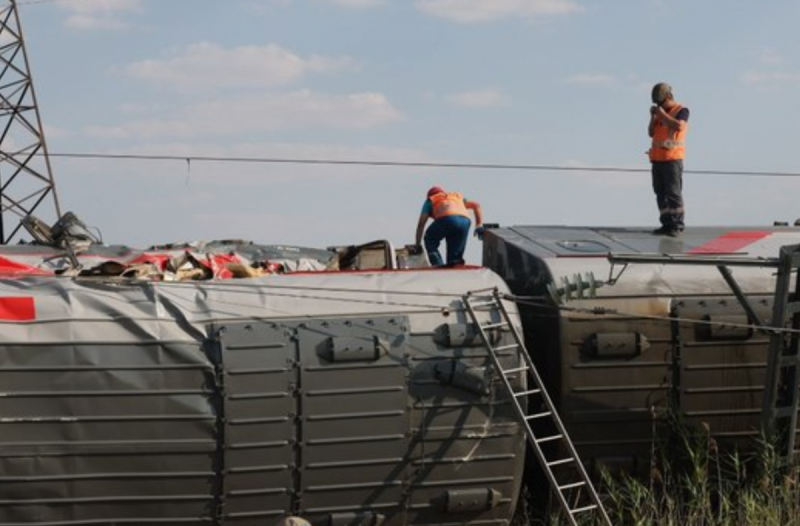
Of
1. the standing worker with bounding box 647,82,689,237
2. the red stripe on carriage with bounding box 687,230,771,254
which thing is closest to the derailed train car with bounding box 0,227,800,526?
the red stripe on carriage with bounding box 687,230,771,254

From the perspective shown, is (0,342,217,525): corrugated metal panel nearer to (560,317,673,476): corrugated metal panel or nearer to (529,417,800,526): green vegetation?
(560,317,673,476): corrugated metal panel

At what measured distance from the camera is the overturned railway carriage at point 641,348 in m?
9.67

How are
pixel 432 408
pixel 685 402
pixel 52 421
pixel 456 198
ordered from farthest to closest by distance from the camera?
pixel 456 198, pixel 685 402, pixel 432 408, pixel 52 421

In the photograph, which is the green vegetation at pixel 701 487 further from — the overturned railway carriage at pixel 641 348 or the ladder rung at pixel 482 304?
the ladder rung at pixel 482 304

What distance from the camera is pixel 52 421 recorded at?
8531 mm

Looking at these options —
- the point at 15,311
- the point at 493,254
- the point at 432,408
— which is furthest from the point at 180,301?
the point at 493,254

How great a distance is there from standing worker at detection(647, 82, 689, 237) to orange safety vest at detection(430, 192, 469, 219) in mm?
2230

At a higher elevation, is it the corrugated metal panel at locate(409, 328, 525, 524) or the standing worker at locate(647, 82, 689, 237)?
the standing worker at locate(647, 82, 689, 237)

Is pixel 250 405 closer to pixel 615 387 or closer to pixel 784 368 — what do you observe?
pixel 615 387

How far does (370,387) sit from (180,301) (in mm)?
1577

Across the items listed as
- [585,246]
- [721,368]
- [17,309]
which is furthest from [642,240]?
[17,309]

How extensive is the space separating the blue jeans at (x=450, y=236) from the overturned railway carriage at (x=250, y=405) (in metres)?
3.33

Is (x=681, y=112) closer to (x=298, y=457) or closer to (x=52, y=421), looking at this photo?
(x=298, y=457)

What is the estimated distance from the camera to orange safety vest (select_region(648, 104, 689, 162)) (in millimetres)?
11469
